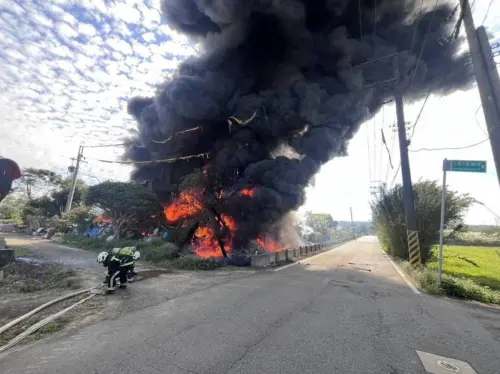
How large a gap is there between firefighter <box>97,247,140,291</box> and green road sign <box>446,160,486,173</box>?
31.8 feet

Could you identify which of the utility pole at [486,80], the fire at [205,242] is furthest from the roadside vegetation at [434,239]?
the fire at [205,242]

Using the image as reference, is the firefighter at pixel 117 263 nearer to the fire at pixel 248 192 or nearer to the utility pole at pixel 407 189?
the fire at pixel 248 192

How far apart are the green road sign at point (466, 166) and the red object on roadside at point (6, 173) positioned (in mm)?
12219

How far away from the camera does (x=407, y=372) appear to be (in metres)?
3.00

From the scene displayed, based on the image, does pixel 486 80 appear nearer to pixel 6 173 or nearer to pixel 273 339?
pixel 273 339

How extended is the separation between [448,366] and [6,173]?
9.74 m

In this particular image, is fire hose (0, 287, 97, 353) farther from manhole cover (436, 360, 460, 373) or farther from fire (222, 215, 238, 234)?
fire (222, 215, 238, 234)

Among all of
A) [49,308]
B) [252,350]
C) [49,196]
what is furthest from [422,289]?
[49,196]

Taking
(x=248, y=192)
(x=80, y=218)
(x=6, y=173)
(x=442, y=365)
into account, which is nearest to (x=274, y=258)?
(x=248, y=192)

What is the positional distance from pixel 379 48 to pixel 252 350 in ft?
72.1

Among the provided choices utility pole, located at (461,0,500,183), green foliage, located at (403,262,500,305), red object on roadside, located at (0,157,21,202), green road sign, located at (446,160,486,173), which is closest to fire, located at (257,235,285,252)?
green foliage, located at (403,262,500,305)

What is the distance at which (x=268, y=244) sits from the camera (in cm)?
1930

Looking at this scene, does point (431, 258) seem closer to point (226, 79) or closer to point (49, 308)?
point (49, 308)

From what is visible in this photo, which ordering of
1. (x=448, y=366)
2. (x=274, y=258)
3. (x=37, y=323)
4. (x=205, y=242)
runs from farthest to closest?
(x=205, y=242), (x=274, y=258), (x=37, y=323), (x=448, y=366)
